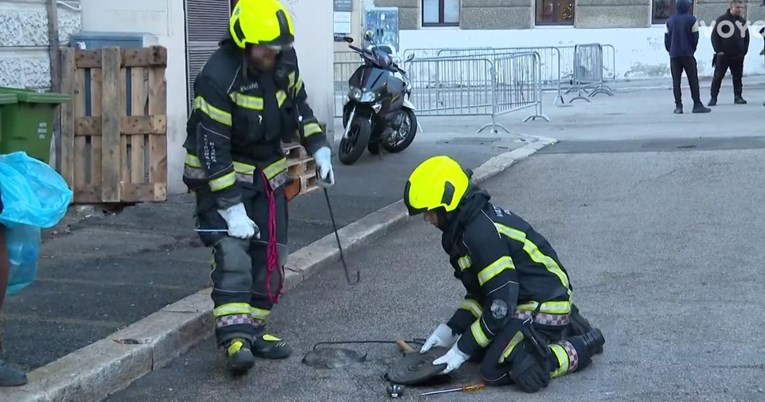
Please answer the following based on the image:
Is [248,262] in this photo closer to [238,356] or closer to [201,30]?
[238,356]

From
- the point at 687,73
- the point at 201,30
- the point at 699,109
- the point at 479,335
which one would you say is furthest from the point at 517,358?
the point at 687,73

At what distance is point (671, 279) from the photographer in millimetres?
6914

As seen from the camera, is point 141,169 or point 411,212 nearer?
point 411,212

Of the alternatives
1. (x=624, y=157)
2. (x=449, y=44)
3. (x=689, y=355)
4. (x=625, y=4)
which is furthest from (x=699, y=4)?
(x=689, y=355)

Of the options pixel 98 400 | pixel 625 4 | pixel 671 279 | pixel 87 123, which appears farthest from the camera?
pixel 625 4

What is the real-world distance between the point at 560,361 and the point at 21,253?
242 cm

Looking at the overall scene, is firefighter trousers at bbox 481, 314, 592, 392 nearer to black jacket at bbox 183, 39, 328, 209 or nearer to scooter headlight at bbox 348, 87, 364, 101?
black jacket at bbox 183, 39, 328, 209

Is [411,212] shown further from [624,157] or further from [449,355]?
[624,157]

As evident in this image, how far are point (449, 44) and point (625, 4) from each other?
3.97m

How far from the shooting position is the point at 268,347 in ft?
18.0

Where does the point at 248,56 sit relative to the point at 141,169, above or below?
above

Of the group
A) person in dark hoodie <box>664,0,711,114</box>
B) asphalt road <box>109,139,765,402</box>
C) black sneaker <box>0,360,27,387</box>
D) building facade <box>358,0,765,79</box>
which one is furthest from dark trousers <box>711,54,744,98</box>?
black sneaker <box>0,360,27,387</box>

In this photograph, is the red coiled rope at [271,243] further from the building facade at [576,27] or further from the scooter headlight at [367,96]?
the building facade at [576,27]

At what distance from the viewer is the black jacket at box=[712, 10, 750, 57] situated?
17641mm
